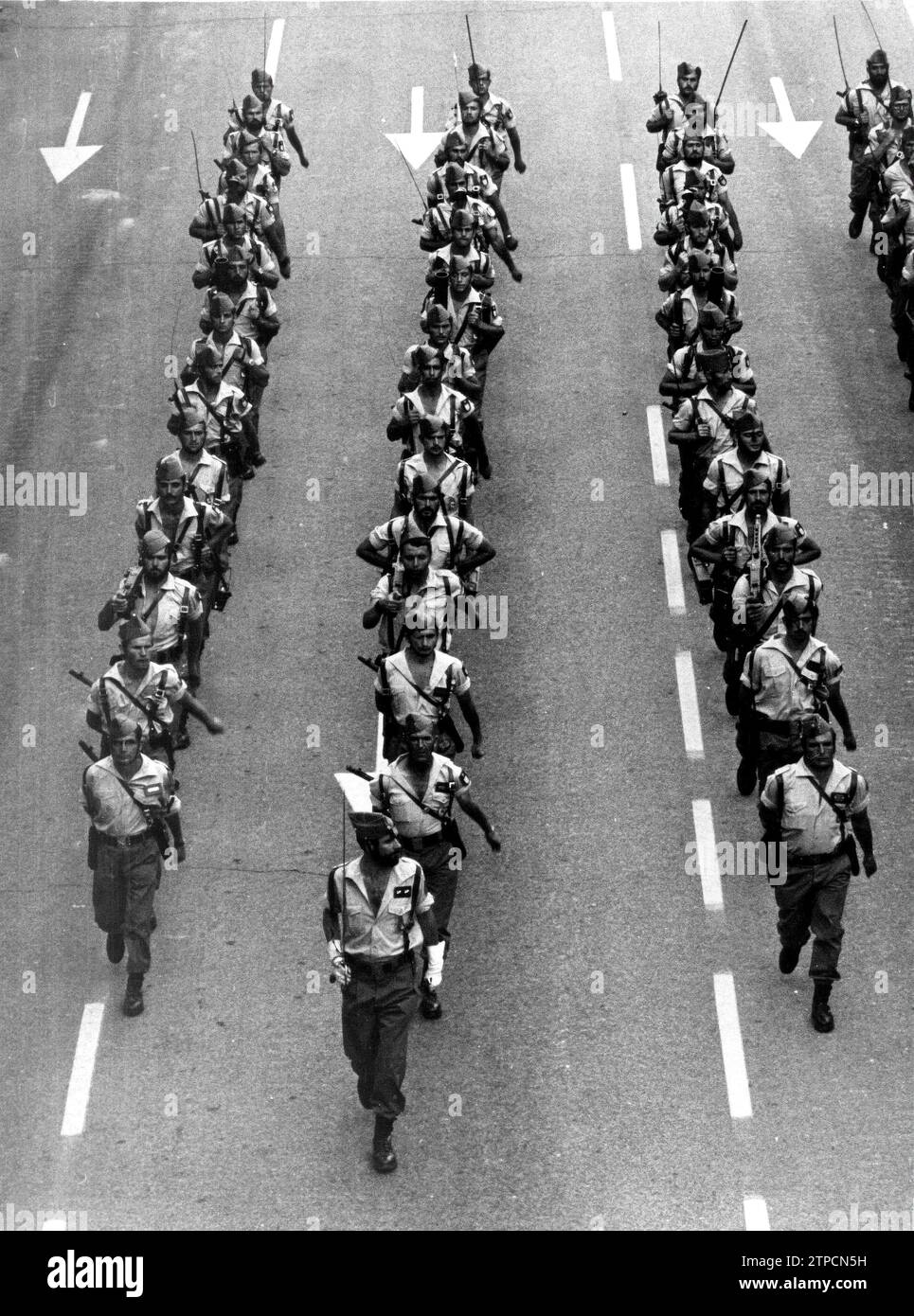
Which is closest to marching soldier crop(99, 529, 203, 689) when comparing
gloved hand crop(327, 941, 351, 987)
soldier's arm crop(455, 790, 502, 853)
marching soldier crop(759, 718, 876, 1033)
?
soldier's arm crop(455, 790, 502, 853)

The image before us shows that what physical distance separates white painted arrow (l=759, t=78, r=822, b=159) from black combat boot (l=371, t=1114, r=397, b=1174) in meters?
15.4

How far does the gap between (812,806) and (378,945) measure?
267cm

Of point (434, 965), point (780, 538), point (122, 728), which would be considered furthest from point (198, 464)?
point (434, 965)

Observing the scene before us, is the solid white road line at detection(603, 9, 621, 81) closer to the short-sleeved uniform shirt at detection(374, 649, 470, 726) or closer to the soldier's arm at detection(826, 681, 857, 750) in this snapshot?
the short-sleeved uniform shirt at detection(374, 649, 470, 726)

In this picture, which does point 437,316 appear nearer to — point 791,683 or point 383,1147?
point 791,683

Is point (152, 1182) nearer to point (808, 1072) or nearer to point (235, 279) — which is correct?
point (808, 1072)

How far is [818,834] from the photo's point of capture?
14898mm

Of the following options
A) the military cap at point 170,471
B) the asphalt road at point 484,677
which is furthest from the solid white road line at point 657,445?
the military cap at point 170,471

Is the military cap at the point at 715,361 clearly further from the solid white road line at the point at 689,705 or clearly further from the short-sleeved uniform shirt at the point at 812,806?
the short-sleeved uniform shirt at the point at 812,806

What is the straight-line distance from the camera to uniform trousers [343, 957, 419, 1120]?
555 inches

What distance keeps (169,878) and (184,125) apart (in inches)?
533

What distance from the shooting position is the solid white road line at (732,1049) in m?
14.9

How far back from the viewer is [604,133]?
90.7 ft

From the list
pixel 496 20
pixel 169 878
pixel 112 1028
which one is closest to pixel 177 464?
pixel 169 878
